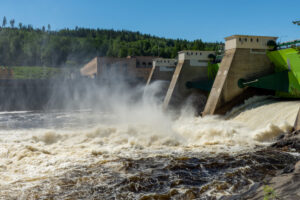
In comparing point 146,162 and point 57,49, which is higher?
point 57,49

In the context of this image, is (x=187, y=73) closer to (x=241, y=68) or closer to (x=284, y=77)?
(x=241, y=68)

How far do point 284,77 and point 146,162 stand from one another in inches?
397

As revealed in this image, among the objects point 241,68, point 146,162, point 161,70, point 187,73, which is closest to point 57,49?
point 161,70

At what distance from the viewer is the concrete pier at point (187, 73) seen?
2266cm

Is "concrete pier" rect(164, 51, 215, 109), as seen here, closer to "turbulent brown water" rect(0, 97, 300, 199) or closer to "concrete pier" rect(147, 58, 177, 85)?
"concrete pier" rect(147, 58, 177, 85)

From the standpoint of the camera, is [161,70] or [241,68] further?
[161,70]

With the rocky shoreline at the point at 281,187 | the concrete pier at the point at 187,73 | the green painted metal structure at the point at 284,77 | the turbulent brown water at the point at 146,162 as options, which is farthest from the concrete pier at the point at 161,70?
the rocky shoreline at the point at 281,187

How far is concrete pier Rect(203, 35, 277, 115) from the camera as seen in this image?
53.8 ft

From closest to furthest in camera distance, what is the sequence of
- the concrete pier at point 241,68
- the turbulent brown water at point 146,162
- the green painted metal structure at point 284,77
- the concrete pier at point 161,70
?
the turbulent brown water at point 146,162, the green painted metal structure at point 284,77, the concrete pier at point 241,68, the concrete pier at point 161,70

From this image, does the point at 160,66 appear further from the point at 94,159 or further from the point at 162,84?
the point at 94,159

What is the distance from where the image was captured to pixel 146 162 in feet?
29.1

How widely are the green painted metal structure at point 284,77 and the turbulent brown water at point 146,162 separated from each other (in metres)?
1.47

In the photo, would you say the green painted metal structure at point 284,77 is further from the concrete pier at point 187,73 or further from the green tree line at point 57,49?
the green tree line at point 57,49

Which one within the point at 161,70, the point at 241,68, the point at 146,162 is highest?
the point at 161,70
